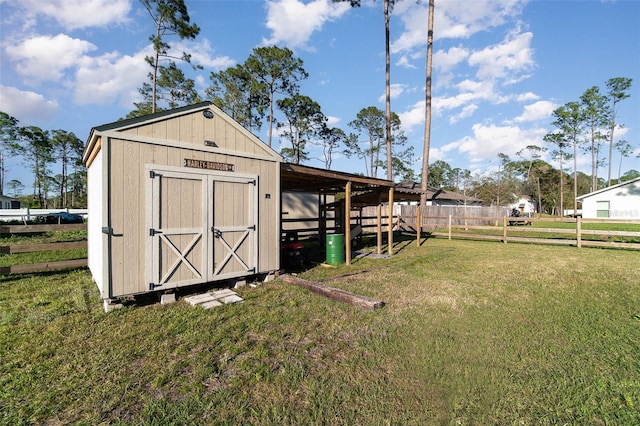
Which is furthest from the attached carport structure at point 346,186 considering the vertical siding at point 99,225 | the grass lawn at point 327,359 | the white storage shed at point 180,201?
the vertical siding at point 99,225

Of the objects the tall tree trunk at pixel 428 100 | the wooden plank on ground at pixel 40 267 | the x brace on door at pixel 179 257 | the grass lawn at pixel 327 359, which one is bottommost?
the grass lawn at pixel 327 359

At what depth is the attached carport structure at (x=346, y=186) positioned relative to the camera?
706cm

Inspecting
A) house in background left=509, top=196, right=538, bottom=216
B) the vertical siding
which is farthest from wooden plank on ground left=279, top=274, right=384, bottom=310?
house in background left=509, top=196, right=538, bottom=216

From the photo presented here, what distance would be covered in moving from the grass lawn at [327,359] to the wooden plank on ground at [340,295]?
0.17m

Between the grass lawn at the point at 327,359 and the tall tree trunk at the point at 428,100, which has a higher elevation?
the tall tree trunk at the point at 428,100

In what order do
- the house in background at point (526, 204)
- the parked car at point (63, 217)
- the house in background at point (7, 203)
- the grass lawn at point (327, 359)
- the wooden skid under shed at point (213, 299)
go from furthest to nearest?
A: the house in background at point (526, 204), the house in background at point (7, 203), the parked car at point (63, 217), the wooden skid under shed at point (213, 299), the grass lawn at point (327, 359)

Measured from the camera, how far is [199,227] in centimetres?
507

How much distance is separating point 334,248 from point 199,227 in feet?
12.7

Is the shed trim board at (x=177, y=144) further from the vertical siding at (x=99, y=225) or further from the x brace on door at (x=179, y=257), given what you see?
the x brace on door at (x=179, y=257)

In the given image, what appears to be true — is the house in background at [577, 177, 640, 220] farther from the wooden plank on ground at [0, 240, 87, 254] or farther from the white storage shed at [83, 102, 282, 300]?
the wooden plank on ground at [0, 240, 87, 254]

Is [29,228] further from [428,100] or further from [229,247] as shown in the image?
[428,100]

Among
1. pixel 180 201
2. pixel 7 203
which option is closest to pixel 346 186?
pixel 180 201

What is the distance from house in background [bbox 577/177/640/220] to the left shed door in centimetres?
3034

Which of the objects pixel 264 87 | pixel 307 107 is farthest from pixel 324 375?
pixel 307 107
